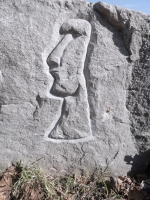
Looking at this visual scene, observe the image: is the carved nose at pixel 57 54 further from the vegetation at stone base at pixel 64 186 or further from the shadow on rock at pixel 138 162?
the shadow on rock at pixel 138 162

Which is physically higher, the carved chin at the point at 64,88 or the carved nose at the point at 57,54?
the carved nose at the point at 57,54

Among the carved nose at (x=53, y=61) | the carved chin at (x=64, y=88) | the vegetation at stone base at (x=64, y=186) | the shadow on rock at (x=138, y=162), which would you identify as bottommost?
the vegetation at stone base at (x=64, y=186)

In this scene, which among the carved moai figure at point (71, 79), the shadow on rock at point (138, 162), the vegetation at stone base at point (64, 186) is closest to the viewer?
the vegetation at stone base at point (64, 186)

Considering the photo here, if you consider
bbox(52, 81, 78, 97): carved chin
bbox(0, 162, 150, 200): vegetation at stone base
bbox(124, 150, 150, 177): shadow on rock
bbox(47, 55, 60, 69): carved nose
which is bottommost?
bbox(0, 162, 150, 200): vegetation at stone base

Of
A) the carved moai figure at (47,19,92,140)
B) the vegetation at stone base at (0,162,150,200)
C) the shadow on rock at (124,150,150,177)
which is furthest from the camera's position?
the shadow on rock at (124,150,150,177)

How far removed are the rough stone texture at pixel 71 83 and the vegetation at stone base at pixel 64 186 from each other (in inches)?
2.6

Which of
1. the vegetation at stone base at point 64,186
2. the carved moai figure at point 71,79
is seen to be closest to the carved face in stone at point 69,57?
the carved moai figure at point 71,79

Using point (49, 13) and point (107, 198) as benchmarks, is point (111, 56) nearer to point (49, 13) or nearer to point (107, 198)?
point (49, 13)

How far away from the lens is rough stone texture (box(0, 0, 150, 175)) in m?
1.78

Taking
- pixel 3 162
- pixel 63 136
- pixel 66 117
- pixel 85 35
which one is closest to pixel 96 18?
pixel 85 35

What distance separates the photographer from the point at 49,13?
1.79 m

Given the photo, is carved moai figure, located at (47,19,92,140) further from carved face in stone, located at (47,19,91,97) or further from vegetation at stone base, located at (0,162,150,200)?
vegetation at stone base, located at (0,162,150,200)

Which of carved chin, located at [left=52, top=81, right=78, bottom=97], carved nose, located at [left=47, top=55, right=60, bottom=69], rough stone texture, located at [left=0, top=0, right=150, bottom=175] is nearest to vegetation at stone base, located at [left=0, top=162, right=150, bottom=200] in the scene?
rough stone texture, located at [left=0, top=0, right=150, bottom=175]

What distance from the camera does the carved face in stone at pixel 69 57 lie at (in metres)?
1.83
